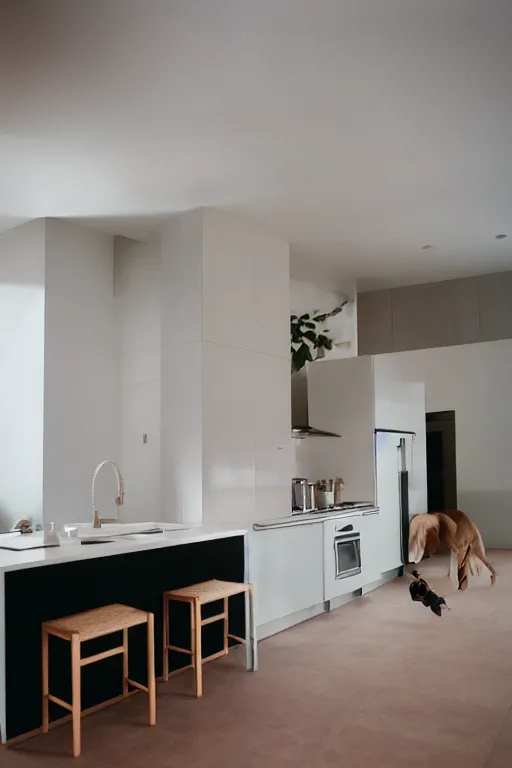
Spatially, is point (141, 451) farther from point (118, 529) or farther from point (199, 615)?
point (199, 615)

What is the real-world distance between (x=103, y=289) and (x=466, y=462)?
5.63m

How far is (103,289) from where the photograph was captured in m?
5.62

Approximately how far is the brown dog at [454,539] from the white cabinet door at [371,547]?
38cm

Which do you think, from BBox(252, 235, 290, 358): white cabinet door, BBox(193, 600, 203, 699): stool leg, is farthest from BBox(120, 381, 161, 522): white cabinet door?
BBox(193, 600, 203, 699): stool leg

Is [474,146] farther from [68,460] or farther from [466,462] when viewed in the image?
[466,462]

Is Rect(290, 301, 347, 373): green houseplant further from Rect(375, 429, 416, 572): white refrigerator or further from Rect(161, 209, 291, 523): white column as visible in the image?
Rect(161, 209, 291, 523): white column

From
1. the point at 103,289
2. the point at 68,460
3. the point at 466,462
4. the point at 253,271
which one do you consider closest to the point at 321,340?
the point at 253,271

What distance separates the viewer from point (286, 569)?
16.2 ft

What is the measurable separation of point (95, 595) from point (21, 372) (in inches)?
89.2

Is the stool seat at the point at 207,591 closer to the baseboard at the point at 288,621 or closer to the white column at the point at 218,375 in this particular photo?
the white column at the point at 218,375

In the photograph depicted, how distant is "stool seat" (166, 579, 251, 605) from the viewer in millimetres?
3709

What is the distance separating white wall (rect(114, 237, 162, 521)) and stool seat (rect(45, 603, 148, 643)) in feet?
6.74

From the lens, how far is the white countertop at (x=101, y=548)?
10.2ft

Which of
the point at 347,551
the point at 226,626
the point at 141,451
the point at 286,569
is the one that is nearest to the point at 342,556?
the point at 347,551
